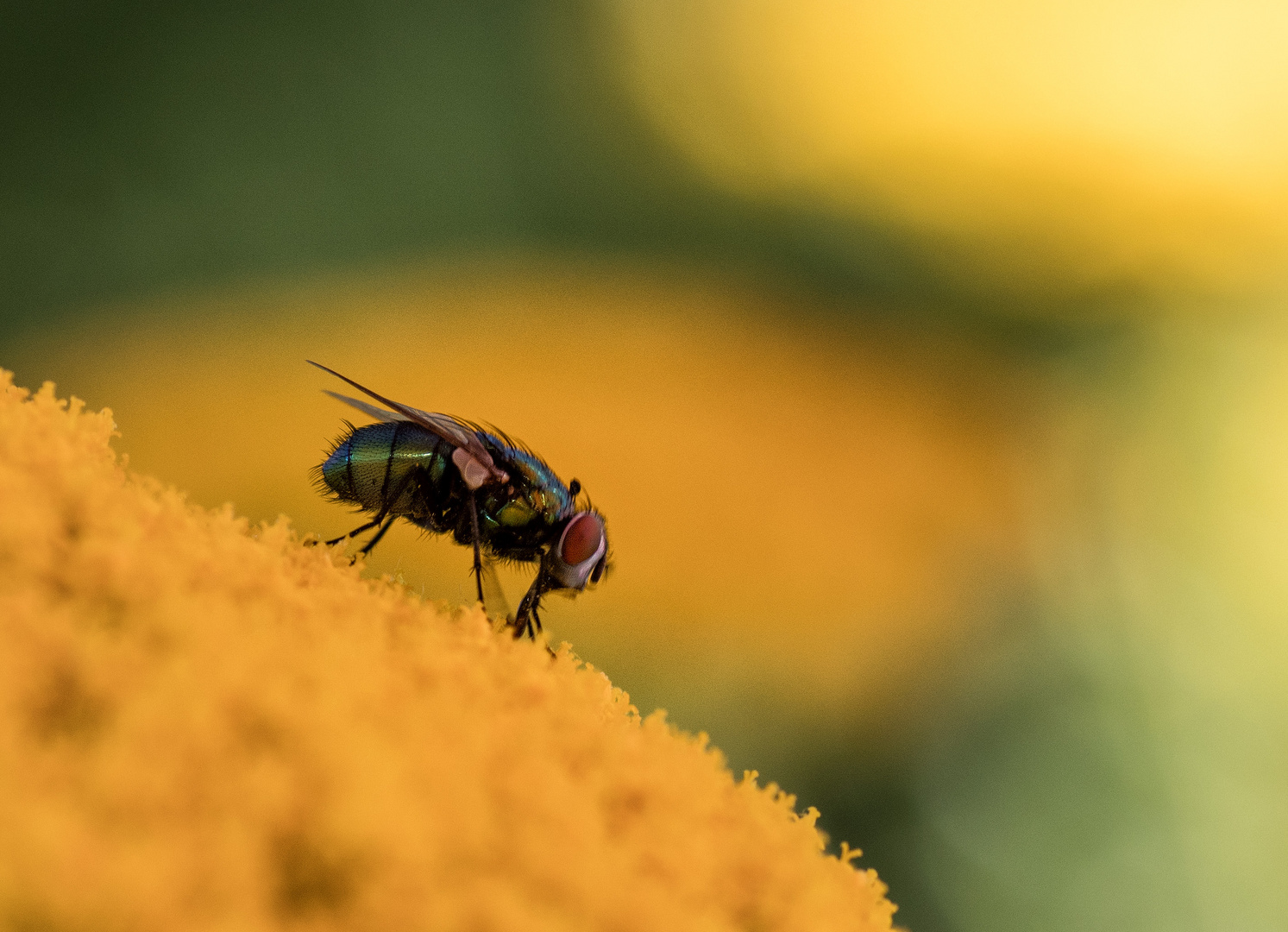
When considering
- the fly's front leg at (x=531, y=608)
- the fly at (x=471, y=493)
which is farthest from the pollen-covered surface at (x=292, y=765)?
the fly at (x=471, y=493)

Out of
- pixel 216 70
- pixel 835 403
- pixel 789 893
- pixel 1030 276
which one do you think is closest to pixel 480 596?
pixel 789 893

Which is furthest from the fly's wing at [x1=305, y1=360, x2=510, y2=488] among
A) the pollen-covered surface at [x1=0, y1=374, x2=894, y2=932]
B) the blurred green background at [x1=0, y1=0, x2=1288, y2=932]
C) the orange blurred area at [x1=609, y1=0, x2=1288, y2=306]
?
the orange blurred area at [x1=609, y1=0, x2=1288, y2=306]

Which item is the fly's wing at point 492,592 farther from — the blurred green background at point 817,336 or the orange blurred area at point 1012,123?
the orange blurred area at point 1012,123

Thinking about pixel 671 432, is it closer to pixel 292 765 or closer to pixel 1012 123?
pixel 1012 123

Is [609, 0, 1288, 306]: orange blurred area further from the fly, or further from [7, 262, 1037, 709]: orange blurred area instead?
the fly

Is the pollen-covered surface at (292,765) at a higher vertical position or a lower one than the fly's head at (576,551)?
lower

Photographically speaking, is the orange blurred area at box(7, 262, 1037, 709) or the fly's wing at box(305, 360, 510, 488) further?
the orange blurred area at box(7, 262, 1037, 709)
